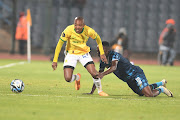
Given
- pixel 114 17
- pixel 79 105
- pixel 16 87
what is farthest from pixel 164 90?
pixel 114 17

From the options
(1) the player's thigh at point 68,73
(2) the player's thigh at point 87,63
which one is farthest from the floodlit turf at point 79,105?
(2) the player's thigh at point 87,63

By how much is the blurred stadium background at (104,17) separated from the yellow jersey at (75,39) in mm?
21059

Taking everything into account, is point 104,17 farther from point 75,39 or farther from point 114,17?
point 75,39

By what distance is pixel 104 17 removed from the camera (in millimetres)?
33969

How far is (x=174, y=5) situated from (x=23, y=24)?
10.5m

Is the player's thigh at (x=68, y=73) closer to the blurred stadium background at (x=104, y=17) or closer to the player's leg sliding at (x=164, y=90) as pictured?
the player's leg sliding at (x=164, y=90)

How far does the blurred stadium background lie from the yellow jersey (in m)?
21.1

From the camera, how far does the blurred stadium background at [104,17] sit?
33.3 metres

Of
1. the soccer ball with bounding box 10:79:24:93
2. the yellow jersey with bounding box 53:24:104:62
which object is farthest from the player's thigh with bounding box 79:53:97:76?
the soccer ball with bounding box 10:79:24:93

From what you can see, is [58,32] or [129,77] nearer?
[129,77]

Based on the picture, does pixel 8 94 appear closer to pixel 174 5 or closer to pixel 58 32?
pixel 58 32

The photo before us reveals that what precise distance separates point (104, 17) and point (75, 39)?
22628 mm

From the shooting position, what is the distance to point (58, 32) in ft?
109

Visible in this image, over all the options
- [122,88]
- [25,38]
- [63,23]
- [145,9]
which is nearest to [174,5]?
[145,9]
